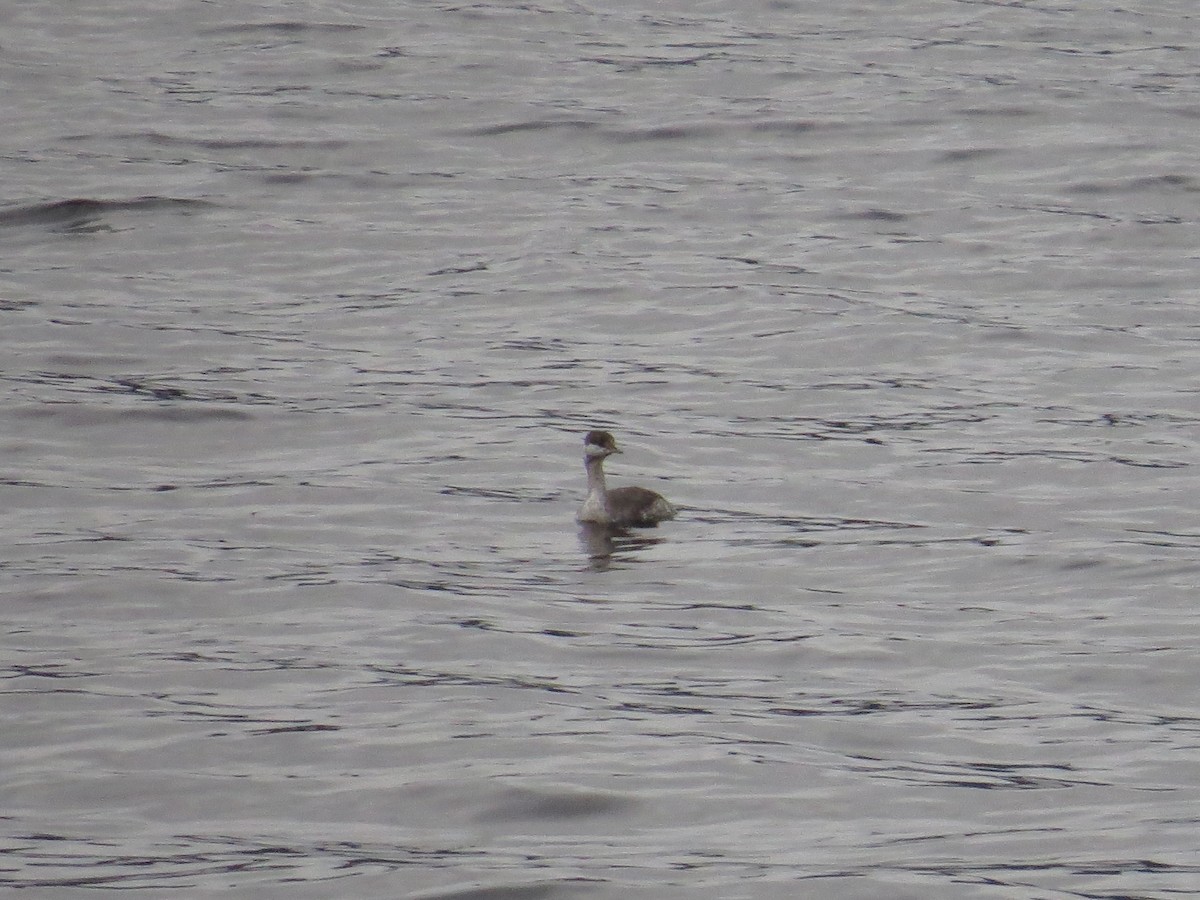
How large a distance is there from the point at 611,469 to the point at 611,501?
185cm

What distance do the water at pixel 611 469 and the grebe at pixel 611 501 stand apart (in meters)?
0.21

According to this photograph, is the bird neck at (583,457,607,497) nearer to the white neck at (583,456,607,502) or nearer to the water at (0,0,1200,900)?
the white neck at (583,456,607,502)

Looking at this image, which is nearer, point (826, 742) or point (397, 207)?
point (826, 742)

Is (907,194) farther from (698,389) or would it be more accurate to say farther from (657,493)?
(657,493)

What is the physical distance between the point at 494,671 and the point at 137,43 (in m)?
21.5

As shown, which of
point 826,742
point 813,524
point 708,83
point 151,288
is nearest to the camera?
point 826,742

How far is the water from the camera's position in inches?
351

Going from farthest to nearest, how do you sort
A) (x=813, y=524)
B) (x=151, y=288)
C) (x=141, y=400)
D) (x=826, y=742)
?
(x=151, y=288) < (x=141, y=400) < (x=813, y=524) < (x=826, y=742)

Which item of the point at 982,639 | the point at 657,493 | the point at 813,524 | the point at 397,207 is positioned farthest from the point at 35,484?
the point at 397,207

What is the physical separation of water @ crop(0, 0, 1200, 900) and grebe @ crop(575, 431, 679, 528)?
213 millimetres

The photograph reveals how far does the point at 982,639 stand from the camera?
1100 cm

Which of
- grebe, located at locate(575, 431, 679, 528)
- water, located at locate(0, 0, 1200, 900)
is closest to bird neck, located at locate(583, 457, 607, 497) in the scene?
grebe, located at locate(575, 431, 679, 528)

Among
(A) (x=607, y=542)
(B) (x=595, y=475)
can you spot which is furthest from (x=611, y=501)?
(B) (x=595, y=475)

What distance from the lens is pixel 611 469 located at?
14.8 metres
